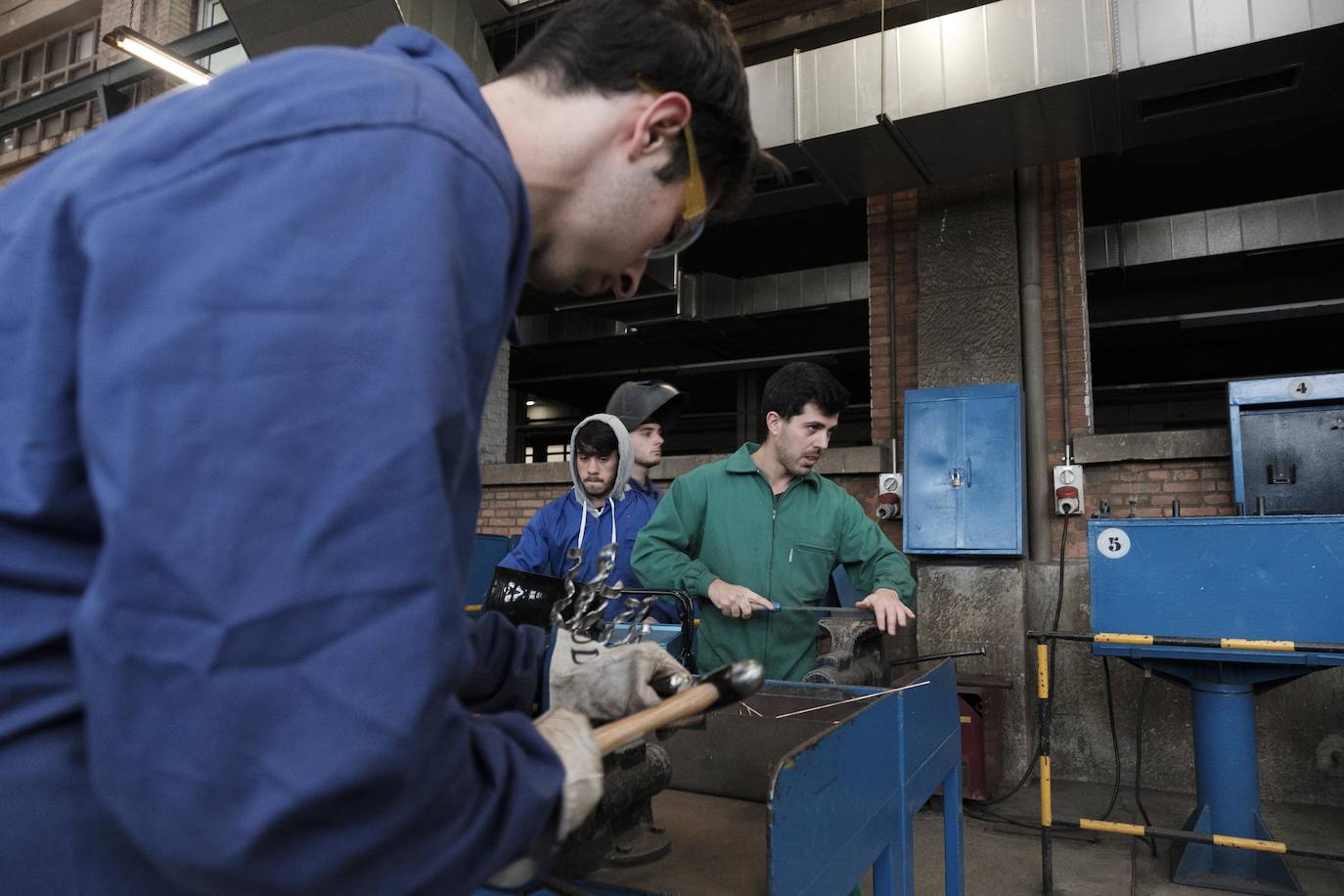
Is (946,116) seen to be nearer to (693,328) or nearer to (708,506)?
(708,506)

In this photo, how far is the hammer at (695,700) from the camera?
2.74ft

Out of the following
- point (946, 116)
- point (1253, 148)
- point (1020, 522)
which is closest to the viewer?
point (946, 116)

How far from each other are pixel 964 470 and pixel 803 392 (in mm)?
1893

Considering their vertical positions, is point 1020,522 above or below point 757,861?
above

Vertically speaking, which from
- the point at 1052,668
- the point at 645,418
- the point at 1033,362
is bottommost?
the point at 1052,668

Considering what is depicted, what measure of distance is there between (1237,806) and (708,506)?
2266 millimetres

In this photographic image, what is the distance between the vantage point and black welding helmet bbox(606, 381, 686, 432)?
404 centimetres

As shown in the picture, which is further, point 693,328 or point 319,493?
point 693,328

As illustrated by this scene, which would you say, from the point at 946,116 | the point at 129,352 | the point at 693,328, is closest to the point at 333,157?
the point at 129,352

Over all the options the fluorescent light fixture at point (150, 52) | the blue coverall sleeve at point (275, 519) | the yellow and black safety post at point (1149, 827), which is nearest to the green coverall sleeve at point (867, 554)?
the yellow and black safety post at point (1149, 827)

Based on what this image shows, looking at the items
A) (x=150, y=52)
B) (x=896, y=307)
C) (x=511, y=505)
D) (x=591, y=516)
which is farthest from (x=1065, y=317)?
(x=150, y=52)

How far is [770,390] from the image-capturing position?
304cm

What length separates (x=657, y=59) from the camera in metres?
0.82

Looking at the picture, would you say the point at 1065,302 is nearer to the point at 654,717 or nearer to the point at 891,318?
the point at 891,318
